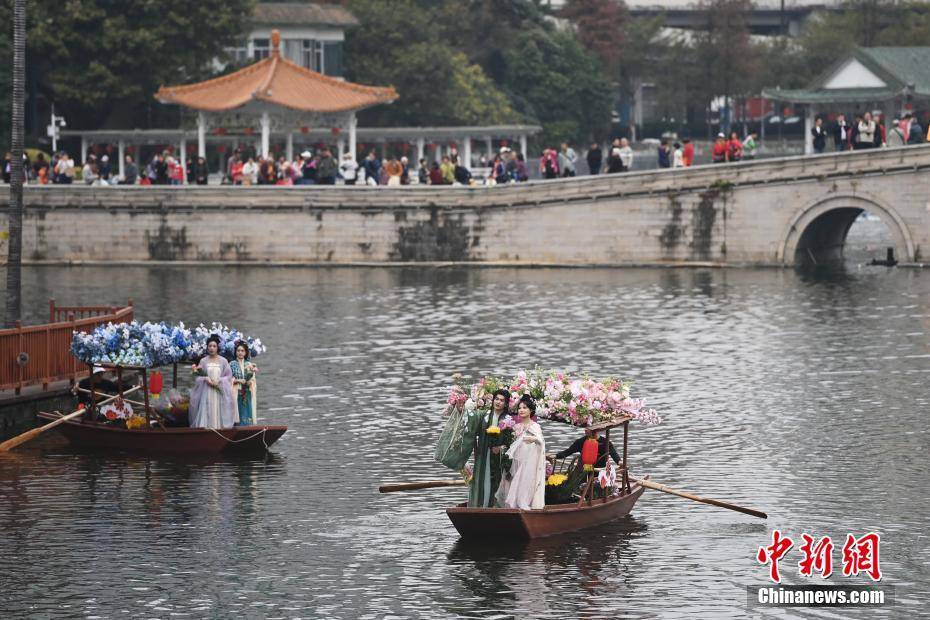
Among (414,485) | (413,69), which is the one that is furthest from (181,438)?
(413,69)

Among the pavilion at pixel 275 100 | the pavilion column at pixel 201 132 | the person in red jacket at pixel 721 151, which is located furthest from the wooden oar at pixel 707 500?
the pavilion column at pixel 201 132

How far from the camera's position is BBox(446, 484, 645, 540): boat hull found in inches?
1059

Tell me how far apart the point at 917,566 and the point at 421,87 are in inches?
2778

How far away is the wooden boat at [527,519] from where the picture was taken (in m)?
26.9

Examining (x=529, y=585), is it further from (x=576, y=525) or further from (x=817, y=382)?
(x=817, y=382)

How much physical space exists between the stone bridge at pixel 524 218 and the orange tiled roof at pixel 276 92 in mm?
4647

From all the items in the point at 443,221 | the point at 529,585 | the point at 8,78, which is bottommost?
the point at 529,585

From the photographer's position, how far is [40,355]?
3712cm

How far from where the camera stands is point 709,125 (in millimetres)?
114438

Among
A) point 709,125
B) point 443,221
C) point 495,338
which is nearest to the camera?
point 495,338

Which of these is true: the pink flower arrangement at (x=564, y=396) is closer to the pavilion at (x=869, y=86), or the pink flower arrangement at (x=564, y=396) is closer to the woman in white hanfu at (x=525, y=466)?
the woman in white hanfu at (x=525, y=466)

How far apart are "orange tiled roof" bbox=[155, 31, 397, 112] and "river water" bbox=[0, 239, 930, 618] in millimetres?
19129

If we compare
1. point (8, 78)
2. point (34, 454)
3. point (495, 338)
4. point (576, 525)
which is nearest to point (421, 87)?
point (8, 78)

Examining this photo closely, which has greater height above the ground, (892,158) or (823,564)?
(892,158)
